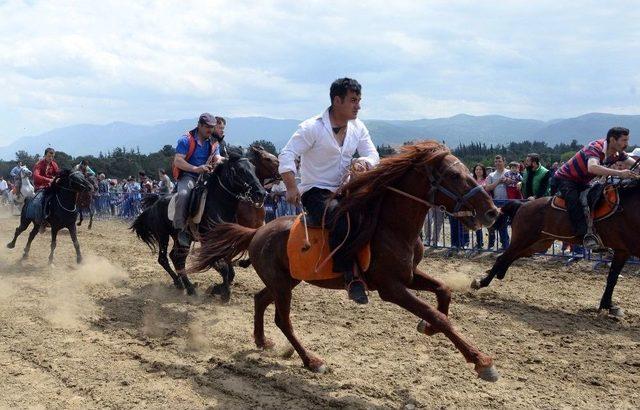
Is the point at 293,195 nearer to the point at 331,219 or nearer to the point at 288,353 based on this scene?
the point at 331,219

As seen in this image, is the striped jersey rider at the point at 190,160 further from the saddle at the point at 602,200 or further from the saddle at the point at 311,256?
the saddle at the point at 602,200

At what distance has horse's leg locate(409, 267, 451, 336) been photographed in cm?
509

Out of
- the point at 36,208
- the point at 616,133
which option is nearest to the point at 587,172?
the point at 616,133

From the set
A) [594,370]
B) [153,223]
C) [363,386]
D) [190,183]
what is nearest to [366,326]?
[363,386]

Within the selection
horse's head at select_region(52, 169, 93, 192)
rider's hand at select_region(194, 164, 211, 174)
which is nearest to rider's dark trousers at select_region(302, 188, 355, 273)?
rider's hand at select_region(194, 164, 211, 174)

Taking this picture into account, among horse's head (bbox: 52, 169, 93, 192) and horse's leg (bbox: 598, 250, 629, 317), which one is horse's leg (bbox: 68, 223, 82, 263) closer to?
horse's head (bbox: 52, 169, 93, 192)

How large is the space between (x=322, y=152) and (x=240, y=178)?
3.00 meters

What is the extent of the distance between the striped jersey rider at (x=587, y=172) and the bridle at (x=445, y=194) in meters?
3.91

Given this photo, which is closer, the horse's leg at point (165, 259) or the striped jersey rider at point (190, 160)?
the striped jersey rider at point (190, 160)

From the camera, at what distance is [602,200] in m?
8.09

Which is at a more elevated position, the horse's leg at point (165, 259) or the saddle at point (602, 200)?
the saddle at point (602, 200)

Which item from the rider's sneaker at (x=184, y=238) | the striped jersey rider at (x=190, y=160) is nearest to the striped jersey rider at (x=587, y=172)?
the striped jersey rider at (x=190, y=160)

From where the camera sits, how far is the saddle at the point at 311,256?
17.0 feet

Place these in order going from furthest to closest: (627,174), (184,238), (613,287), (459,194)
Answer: (184,238)
(613,287)
(627,174)
(459,194)
